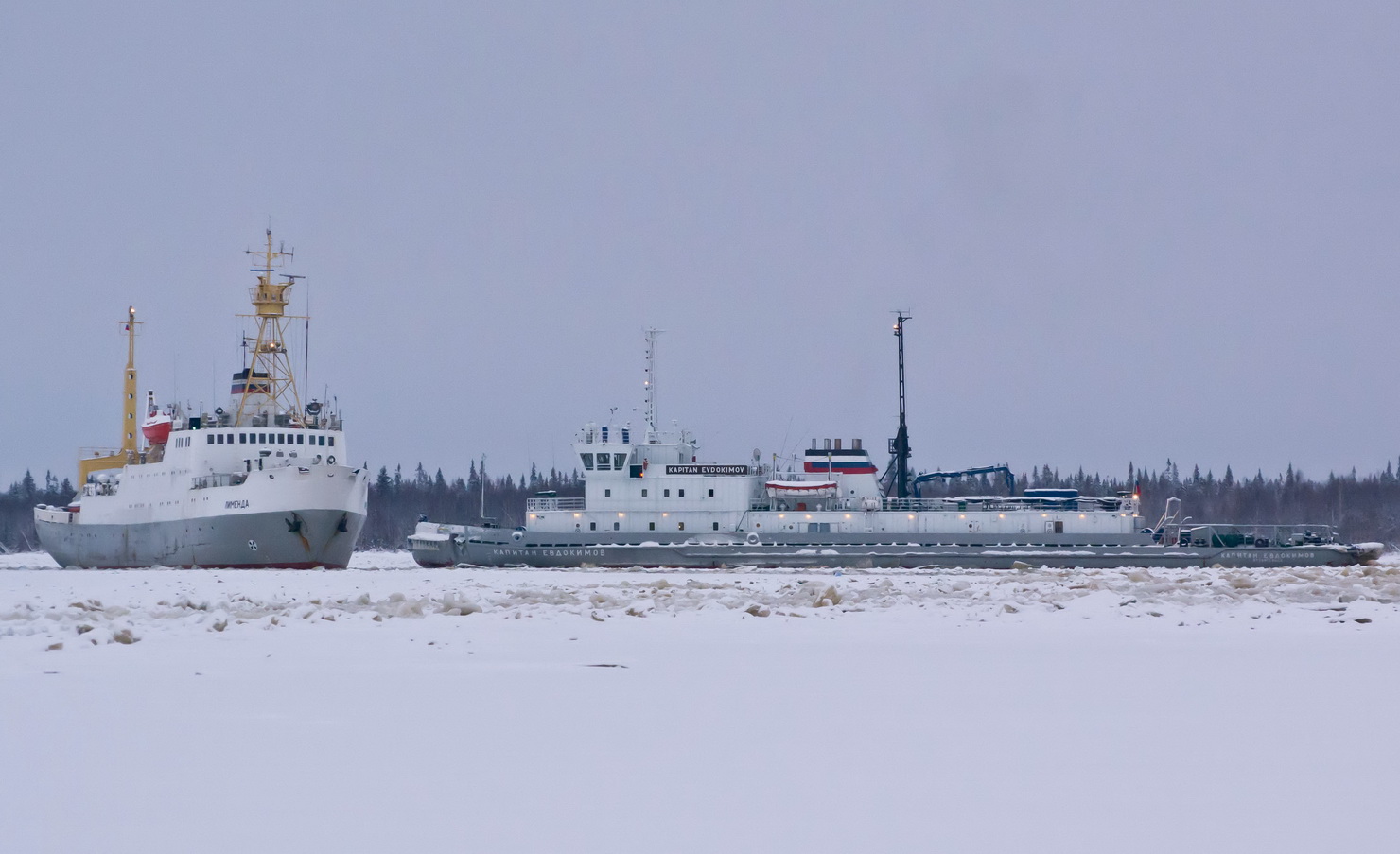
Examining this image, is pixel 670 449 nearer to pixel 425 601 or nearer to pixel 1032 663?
pixel 425 601

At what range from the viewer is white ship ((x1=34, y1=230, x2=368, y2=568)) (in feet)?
137

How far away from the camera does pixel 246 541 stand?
41469 millimetres

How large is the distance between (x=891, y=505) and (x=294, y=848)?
41321 millimetres

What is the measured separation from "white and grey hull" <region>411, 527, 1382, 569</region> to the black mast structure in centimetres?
538

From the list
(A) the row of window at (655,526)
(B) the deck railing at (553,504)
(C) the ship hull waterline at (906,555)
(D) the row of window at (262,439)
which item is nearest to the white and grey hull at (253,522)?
(D) the row of window at (262,439)

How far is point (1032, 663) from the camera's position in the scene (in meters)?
12.0

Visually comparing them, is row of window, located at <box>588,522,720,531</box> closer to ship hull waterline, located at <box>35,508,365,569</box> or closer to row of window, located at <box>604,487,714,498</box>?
row of window, located at <box>604,487,714,498</box>

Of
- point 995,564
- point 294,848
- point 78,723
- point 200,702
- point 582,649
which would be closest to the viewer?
point 294,848

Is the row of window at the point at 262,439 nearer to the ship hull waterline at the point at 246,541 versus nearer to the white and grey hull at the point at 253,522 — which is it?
the white and grey hull at the point at 253,522

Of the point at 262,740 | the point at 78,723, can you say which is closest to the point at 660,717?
the point at 262,740

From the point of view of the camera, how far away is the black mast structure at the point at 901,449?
4881 cm

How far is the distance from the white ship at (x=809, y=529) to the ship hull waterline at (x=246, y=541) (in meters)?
3.63

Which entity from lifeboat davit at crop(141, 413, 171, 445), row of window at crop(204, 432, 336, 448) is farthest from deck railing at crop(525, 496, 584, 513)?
lifeboat davit at crop(141, 413, 171, 445)

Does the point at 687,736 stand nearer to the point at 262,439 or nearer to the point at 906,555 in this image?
the point at 906,555
